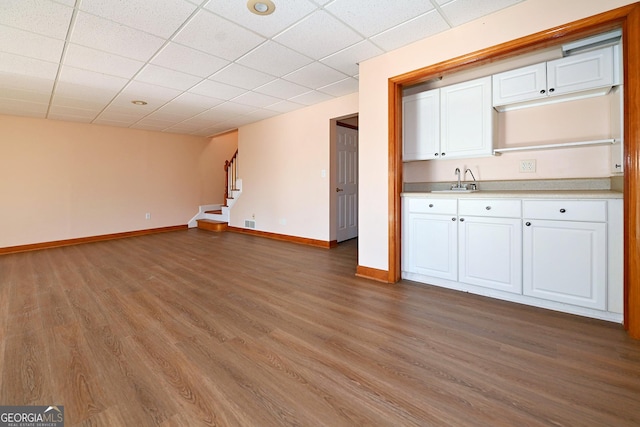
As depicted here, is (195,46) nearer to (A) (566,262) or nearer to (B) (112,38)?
(B) (112,38)

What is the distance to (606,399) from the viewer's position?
1356 millimetres

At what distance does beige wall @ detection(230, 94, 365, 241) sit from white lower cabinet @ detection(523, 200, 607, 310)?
9.63 ft

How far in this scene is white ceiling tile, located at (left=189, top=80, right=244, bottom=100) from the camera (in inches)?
150

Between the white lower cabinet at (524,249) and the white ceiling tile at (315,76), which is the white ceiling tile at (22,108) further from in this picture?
the white lower cabinet at (524,249)

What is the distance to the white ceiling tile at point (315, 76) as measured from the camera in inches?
132

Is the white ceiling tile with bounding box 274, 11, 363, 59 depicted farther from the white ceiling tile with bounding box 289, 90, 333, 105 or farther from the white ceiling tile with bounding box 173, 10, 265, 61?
the white ceiling tile with bounding box 289, 90, 333, 105

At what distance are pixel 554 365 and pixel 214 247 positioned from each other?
4.63 metres

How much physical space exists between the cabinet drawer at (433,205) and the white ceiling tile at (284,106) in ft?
9.29

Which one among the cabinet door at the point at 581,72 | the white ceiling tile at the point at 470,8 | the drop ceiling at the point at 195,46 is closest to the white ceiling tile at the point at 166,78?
the drop ceiling at the point at 195,46

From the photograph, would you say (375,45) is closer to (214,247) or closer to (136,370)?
(136,370)

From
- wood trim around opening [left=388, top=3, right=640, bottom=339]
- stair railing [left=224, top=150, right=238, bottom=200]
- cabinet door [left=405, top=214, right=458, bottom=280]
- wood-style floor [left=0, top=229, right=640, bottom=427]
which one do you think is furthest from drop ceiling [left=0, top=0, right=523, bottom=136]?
stair railing [left=224, top=150, right=238, bottom=200]

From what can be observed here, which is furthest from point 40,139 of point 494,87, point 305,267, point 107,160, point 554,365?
point 554,365

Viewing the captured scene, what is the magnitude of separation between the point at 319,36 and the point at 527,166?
7.66 ft

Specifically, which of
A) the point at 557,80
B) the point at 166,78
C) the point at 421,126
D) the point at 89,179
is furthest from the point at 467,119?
the point at 89,179
